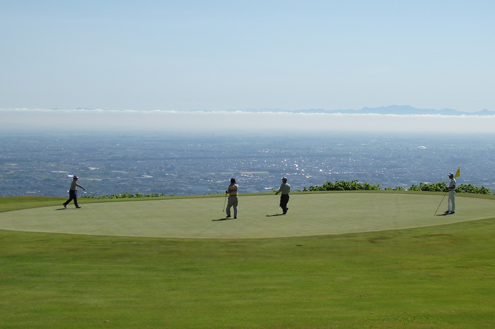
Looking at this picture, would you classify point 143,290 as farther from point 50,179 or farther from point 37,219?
point 50,179

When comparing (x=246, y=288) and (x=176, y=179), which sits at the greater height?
(x=246, y=288)

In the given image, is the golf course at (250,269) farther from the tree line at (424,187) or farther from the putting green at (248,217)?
the tree line at (424,187)

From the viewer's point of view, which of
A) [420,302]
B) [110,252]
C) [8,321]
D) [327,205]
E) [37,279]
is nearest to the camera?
[8,321]

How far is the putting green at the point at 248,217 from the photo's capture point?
18.0 meters

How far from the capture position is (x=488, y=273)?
11883 mm

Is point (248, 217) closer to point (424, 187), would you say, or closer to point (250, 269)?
point (250, 269)

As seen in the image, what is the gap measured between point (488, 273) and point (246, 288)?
232 inches

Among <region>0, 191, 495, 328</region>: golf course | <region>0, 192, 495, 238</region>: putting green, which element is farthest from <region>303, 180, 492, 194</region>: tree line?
<region>0, 191, 495, 328</region>: golf course

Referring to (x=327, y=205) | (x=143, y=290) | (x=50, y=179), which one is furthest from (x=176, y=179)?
(x=143, y=290)

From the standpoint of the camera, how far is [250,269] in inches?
495

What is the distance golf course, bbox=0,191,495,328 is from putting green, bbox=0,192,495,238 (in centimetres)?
10

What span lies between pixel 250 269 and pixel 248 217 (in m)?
8.83

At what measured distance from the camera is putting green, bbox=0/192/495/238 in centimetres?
1800

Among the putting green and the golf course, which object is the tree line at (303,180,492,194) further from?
the golf course
